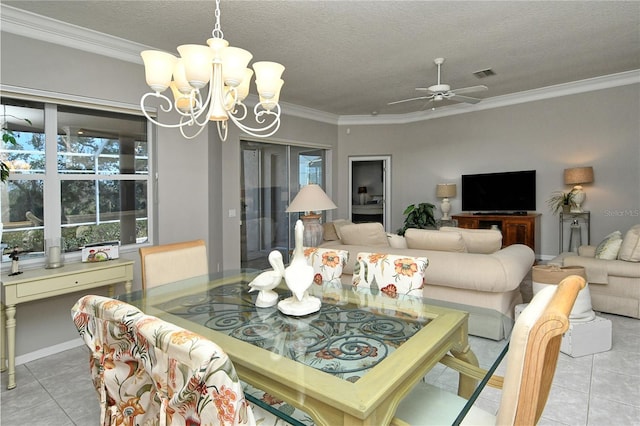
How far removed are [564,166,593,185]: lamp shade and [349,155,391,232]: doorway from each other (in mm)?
3070

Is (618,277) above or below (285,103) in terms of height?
below

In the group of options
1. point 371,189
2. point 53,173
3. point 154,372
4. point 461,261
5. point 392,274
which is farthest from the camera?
point 371,189

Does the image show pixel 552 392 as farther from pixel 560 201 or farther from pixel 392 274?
pixel 560 201

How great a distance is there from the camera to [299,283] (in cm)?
162

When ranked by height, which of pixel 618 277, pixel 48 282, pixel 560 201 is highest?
pixel 560 201

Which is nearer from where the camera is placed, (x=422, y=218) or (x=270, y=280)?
(x=270, y=280)

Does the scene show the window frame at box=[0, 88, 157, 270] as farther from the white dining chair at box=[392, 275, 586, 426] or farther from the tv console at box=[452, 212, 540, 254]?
the tv console at box=[452, 212, 540, 254]

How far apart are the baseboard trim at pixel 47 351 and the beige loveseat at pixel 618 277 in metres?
4.59

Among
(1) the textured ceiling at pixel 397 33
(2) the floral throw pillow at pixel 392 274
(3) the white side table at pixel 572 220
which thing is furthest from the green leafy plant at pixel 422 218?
(2) the floral throw pillow at pixel 392 274

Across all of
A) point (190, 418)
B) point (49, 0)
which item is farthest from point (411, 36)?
point (190, 418)

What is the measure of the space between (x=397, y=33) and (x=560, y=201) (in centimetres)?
386

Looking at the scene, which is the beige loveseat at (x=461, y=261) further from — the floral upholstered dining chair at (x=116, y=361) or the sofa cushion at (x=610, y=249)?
the floral upholstered dining chair at (x=116, y=361)

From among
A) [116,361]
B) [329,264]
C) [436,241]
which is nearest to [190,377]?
[116,361]

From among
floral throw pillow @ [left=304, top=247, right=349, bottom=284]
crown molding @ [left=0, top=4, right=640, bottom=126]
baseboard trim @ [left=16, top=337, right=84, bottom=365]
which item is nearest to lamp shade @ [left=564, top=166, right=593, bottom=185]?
crown molding @ [left=0, top=4, right=640, bottom=126]
